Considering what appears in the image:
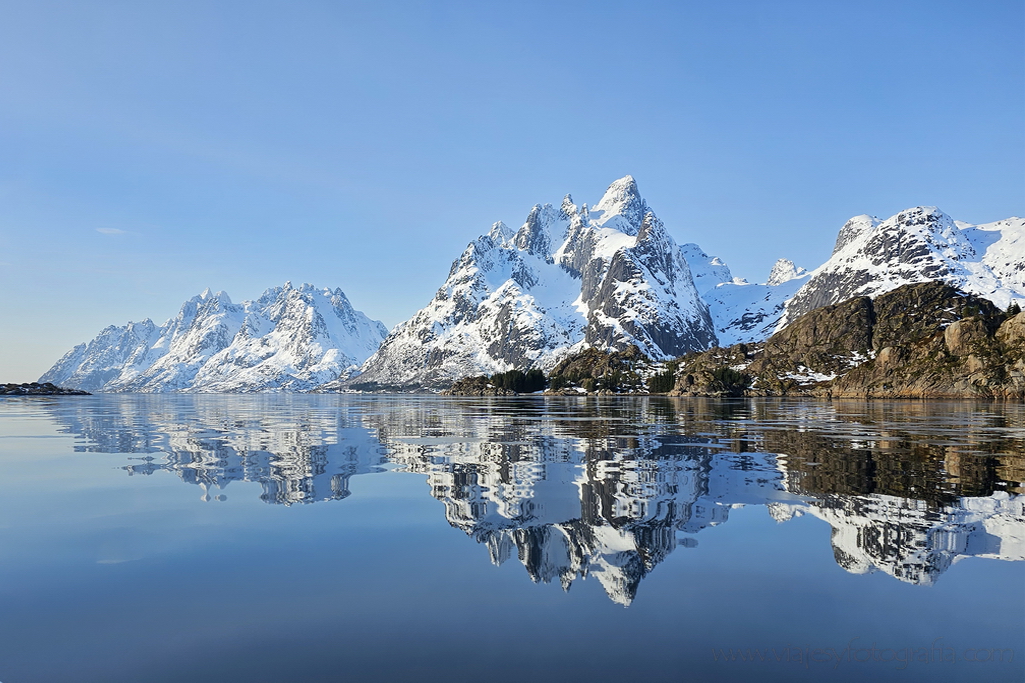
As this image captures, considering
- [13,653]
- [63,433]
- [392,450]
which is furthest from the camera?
[63,433]

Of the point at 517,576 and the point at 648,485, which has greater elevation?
the point at 517,576

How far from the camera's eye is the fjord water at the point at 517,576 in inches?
412

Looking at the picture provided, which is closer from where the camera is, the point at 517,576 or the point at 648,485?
the point at 517,576

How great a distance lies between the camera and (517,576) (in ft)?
48.6

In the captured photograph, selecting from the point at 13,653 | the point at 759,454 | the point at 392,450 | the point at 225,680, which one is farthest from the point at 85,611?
the point at 759,454

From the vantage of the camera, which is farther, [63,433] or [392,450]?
[63,433]

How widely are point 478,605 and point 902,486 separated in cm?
2024

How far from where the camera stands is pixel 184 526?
20.0 meters

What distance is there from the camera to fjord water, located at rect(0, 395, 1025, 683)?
10477mm

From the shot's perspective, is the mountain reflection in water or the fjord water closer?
the fjord water

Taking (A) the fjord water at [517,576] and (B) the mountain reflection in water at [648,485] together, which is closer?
(A) the fjord water at [517,576]

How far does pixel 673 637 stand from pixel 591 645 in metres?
1.47

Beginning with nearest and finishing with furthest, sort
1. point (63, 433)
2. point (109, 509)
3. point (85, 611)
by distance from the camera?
point (85, 611) → point (109, 509) → point (63, 433)

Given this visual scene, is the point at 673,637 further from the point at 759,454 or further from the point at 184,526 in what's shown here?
the point at 759,454
